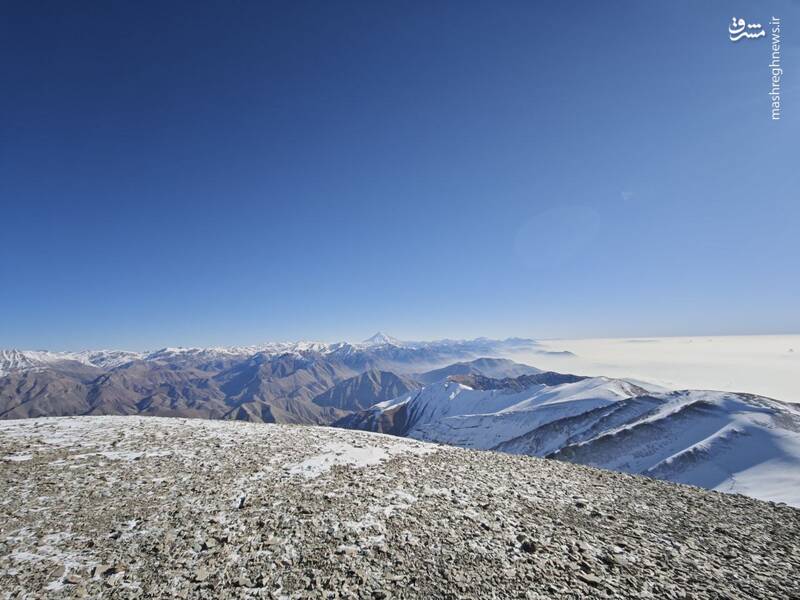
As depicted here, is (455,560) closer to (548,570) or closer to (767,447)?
(548,570)

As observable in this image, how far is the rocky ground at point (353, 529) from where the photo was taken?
281 inches

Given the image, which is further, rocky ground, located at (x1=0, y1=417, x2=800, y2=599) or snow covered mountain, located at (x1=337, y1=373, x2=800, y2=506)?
snow covered mountain, located at (x1=337, y1=373, x2=800, y2=506)

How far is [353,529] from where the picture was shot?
29.9 feet

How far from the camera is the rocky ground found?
281 inches

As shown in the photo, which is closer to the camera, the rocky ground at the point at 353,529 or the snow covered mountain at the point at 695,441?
the rocky ground at the point at 353,529

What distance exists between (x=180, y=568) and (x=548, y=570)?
8.22 meters

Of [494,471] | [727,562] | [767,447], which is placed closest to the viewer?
[727,562]

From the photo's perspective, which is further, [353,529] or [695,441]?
[695,441]

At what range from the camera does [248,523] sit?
9180 millimetres

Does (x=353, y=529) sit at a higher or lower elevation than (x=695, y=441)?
higher

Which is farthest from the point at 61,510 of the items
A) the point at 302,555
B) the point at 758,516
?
the point at 758,516

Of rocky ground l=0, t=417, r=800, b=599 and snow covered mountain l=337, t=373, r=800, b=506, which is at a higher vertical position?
rocky ground l=0, t=417, r=800, b=599

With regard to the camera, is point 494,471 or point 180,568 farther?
point 494,471

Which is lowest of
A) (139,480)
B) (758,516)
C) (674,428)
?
(674,428)
